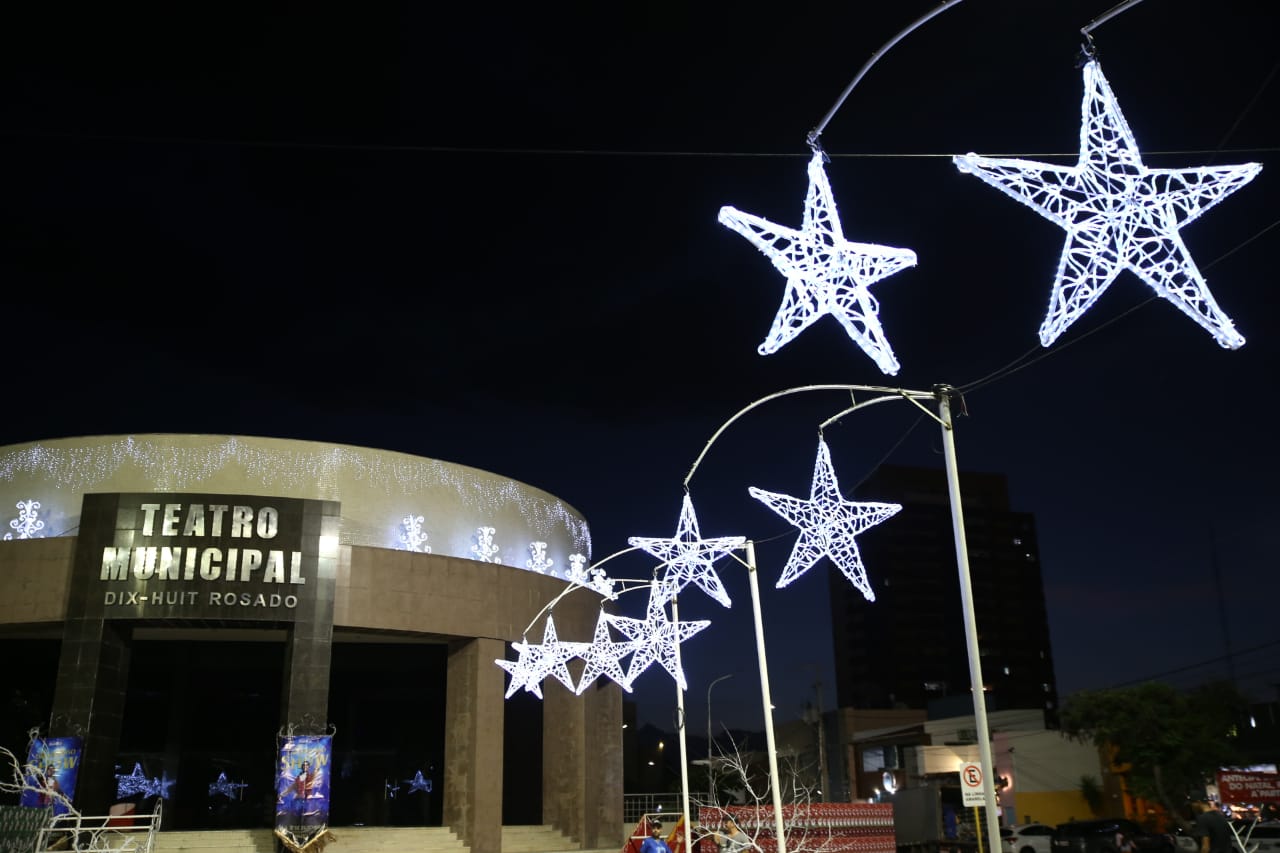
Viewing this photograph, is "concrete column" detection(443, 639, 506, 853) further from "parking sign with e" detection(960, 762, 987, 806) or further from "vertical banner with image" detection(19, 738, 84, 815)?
"parking sign with e" detection(960, 762, 987, 806)

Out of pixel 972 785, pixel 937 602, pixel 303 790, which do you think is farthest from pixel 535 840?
pixel 937 602

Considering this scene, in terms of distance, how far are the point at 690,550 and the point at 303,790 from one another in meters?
16.7

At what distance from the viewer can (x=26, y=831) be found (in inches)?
458

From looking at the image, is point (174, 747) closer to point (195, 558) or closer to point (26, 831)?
point (195, 558)

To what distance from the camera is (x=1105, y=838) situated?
105 ft

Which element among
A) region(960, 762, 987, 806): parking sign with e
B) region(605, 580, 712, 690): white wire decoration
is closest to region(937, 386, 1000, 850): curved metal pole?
region(960, 762, 987, 806): parking sign with e

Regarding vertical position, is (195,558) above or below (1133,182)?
above

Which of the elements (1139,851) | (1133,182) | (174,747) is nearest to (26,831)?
(1133,182)

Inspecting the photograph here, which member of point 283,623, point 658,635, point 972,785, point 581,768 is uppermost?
point 283,623

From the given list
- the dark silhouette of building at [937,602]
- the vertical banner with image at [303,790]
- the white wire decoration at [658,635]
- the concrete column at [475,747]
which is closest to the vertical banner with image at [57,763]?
the vertical banner with image at [303,790]

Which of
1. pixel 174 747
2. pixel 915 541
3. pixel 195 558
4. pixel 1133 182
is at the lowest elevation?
pixel 174 747

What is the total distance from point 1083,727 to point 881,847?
2323 cm

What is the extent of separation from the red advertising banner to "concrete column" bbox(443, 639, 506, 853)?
20.9 meters

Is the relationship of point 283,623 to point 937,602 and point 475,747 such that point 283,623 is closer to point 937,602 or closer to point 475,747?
point 475,747
